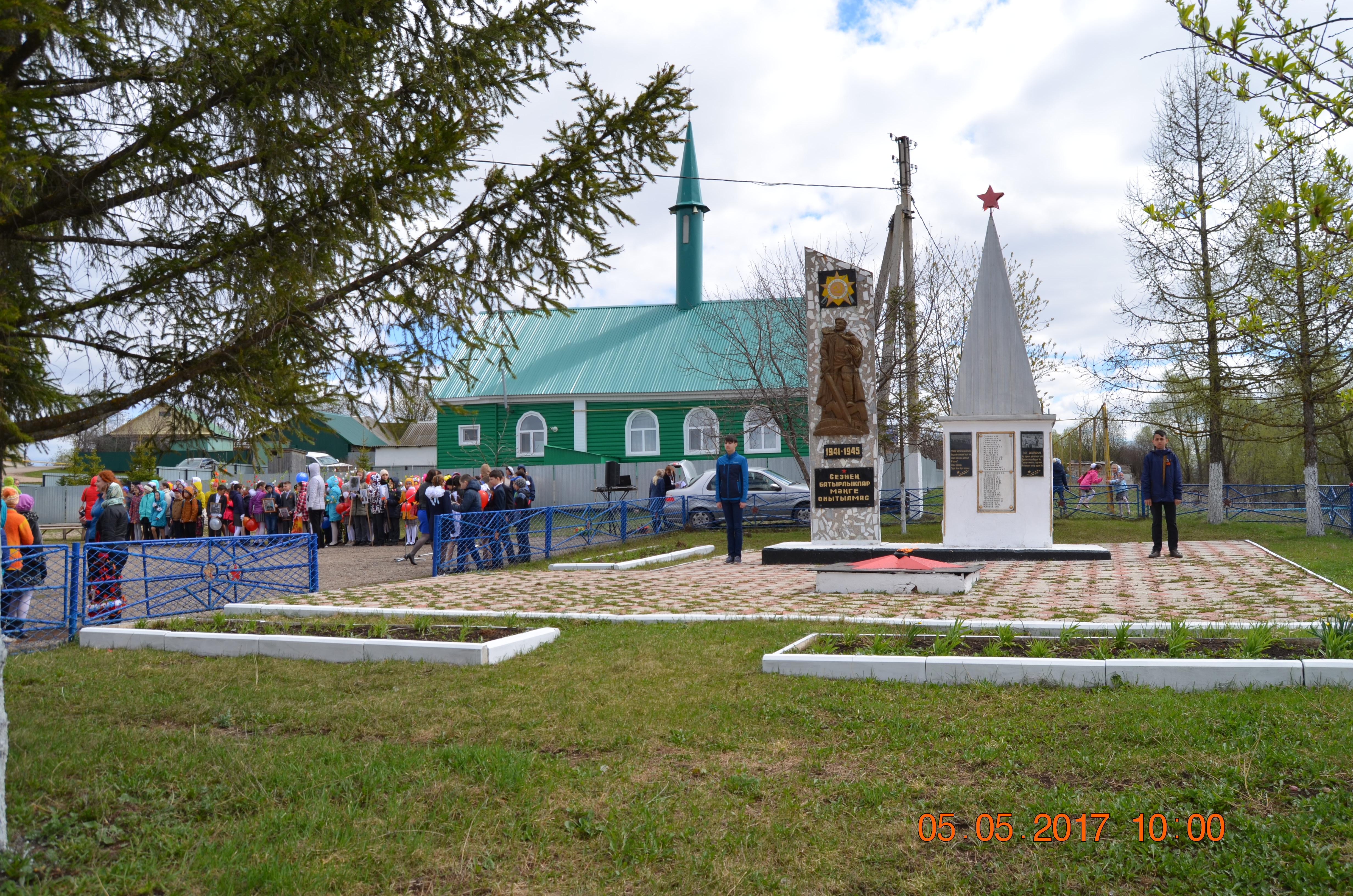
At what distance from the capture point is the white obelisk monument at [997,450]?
14094 mm

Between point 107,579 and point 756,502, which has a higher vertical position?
point 756,502

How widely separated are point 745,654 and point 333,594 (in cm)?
647

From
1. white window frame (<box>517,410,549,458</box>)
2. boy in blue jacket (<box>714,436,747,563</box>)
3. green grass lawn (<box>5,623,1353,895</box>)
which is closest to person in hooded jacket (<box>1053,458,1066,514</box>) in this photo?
boy in blue jacket (<box>714,436,747,563</box>)

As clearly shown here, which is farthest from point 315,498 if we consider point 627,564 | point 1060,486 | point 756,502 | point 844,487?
point 1060,486

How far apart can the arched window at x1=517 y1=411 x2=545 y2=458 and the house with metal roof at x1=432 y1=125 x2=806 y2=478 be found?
35mm

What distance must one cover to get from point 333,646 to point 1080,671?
5.29 metres

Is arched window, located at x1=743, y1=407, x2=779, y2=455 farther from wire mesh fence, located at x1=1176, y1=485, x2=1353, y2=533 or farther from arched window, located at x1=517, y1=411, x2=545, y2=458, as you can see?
wire mesh fence, located at x1=1176, y1=485, x2=1353, y2=533

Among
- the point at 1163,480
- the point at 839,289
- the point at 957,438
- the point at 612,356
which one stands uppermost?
the point at 612,356

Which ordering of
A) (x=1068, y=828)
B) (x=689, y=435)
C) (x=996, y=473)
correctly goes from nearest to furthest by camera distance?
(x=1068, y=828) → (x=996, y=473) → (x=689, y=435)

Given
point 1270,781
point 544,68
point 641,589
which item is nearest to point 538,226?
point 544,68

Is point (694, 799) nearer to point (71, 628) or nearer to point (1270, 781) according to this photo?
point (1270, 781)

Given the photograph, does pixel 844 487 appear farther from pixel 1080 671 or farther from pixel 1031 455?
pixel 1080 671

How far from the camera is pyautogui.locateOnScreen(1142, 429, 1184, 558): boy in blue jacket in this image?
1255cm

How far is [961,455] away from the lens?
47.4 ft
